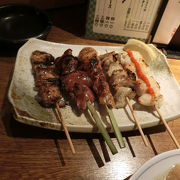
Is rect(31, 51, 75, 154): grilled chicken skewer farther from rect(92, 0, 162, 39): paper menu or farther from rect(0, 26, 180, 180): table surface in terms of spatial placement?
rect(92, 0, 162, 39): paper menu

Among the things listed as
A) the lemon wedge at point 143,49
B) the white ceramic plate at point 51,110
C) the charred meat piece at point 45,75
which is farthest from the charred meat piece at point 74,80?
the lemon wedge at point 143,49

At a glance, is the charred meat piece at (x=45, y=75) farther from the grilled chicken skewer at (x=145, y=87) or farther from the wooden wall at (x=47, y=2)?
the wooden wall at (x=47, y=2)

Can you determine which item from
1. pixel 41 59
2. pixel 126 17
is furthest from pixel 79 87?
pixel 126 17

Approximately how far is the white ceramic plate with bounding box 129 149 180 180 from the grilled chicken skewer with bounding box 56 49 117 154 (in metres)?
0.53

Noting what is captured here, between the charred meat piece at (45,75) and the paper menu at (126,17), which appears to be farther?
the paper menu at (126,17)

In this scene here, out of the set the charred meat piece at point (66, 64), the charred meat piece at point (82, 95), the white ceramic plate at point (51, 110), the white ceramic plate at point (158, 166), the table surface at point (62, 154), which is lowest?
the table surface at point (62, 154)

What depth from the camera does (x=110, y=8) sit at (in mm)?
2938

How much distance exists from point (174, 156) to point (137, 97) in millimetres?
988

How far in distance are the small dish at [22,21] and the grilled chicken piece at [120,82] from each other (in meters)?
1.16

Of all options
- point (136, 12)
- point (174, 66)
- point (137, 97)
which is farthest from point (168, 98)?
point (136, 12)

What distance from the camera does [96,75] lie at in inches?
85.8

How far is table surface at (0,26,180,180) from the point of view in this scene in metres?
1.71

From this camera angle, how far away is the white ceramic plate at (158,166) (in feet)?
4.42

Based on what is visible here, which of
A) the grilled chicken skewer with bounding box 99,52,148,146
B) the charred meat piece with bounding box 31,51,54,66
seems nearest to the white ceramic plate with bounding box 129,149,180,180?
the grilled chicken skewer with bounding box 99,52,148,146
